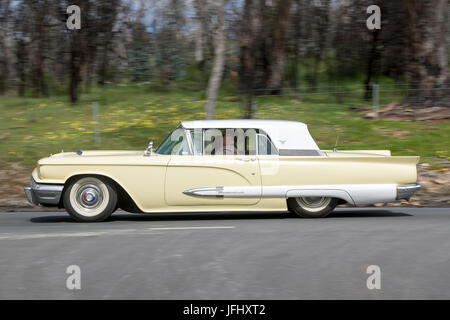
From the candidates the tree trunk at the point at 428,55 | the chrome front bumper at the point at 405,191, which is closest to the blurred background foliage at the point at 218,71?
the tree trunk at the point at 428,55

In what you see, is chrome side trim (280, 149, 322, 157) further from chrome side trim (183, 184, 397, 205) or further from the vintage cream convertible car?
chrome side trim (183, 184, 397, 205)

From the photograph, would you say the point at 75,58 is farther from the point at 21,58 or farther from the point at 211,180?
the point at 211,180

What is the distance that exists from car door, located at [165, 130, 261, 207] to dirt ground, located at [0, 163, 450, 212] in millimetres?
3364

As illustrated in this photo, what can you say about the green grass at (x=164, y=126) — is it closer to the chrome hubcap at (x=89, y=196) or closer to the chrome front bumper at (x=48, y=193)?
the chrome front bumper at (x=48, y=193)

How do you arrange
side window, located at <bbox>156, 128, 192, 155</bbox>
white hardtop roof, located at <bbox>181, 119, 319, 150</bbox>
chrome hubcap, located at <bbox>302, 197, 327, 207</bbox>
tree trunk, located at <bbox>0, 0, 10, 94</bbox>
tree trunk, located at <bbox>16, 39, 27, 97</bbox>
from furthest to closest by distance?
tree trunk, located at <bbox>0, 0, 10, 94</bbox> < tree trunk, located at <bbox>16, 39, 27, 97</bbox> < chrome hubcap, located at <bbox>302, 197, 327, 207</bbox> < white hardtop roof, located at <bbox>181, 119, 319, 150</bbox> < side window, located at <bbox>156, 128, 192, 155</bbox>

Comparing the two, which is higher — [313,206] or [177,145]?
[177,145]

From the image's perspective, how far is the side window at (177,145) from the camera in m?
10.3

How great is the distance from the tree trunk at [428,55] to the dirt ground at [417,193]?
635 centimetres

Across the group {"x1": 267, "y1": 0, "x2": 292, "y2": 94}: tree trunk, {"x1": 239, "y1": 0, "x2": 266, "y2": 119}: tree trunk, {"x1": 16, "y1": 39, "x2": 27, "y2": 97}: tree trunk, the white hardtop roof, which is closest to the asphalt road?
the white hardtop roof

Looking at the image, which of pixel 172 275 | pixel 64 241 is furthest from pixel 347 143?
pixel 172 275

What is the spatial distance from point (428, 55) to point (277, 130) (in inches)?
477

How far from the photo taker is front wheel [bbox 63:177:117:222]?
10.1 meters

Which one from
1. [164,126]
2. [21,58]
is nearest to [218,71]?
[164,126]

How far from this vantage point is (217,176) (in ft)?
33.3
